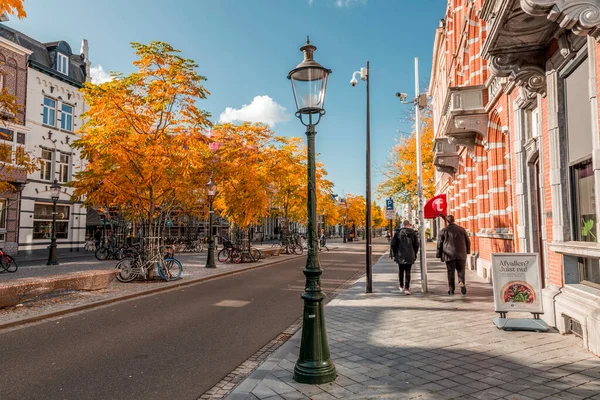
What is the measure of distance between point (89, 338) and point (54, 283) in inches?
157

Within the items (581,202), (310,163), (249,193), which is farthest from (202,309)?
(249,193)

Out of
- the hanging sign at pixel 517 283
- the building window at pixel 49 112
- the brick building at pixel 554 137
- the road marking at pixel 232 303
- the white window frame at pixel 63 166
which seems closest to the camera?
the brick building at pixel 554 137

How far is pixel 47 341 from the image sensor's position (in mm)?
6492

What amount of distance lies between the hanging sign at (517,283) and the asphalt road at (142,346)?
379cm

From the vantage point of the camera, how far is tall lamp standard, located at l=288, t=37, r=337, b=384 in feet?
14.7

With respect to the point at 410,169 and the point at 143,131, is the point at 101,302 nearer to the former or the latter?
the point at 143,131

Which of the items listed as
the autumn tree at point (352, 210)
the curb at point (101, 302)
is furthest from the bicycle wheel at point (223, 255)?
the autumn tree at point (352, 210)

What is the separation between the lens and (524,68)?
7.12 m

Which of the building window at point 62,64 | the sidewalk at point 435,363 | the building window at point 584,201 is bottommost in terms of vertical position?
the sidewalk at point 435,363

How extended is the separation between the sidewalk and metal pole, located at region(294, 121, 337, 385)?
12 centimetres

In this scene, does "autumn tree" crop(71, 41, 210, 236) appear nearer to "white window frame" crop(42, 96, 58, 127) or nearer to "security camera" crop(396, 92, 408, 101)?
"security camera" crop(396, 92, 408, 101)

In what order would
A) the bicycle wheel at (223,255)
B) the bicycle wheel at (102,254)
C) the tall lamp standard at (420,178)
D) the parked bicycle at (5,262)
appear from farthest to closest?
the bicycle wheel at (102,254)
the bicycle wheel at (223,255)
the parked bicycle at (5,262)
the tall lamp standard at (420,178)

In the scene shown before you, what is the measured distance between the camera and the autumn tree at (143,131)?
12492 millimetres

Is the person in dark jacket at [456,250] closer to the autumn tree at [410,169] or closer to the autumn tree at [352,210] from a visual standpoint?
the autumn tree at [410,169]
